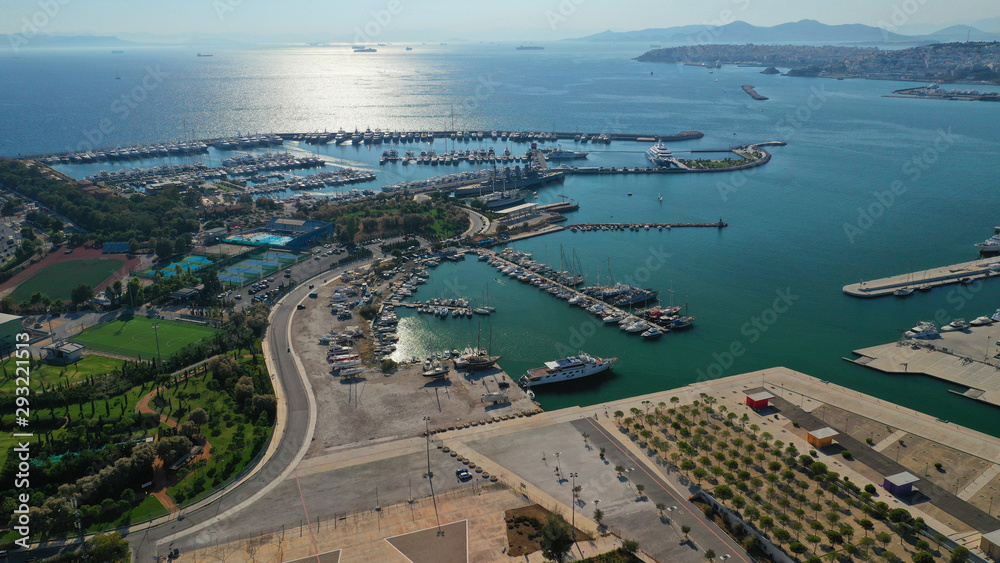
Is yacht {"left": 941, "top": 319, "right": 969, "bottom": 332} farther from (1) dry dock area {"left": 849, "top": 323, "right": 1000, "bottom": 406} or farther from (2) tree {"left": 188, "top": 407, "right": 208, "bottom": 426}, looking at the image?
(2) tree {"left": 188, "top": 407, "right": 208, "bottom": 426}

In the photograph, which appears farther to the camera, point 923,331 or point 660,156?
point 660,156

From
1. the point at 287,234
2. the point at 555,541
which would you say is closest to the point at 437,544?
the point at 555,541

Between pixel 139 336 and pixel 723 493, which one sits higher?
pixel 139 336

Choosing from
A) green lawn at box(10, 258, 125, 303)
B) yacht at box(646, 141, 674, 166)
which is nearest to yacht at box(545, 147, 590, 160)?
yacht at box(646, 141, 674, 166)

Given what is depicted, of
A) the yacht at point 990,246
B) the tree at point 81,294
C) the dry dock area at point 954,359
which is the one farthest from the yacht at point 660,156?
the tree at point 81,294

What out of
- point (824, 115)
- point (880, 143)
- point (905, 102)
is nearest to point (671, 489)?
point (880, 143)

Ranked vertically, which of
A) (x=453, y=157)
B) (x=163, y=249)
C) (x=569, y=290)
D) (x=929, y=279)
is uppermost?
(x=453, y=157)

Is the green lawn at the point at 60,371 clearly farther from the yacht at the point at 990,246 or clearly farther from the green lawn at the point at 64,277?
the yacht at the point at 990,246

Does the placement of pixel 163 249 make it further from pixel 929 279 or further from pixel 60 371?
pixel 929 279
